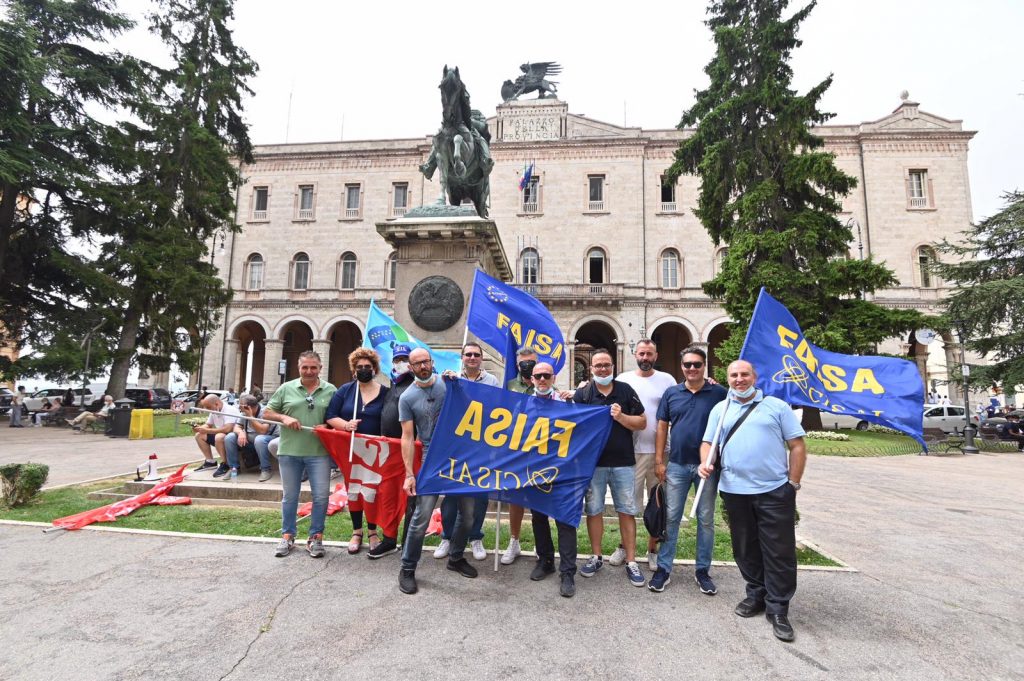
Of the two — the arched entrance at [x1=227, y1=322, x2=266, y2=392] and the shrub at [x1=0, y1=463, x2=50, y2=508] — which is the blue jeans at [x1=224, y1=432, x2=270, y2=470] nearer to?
the shrub at [x1=0, y1=463, x2=50, y2=508]

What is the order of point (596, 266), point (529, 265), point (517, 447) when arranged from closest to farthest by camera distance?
point (517, 447) → point (596, 266) → point (529, 265)

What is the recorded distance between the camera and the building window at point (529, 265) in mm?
32812

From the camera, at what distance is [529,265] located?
33125 millimetres

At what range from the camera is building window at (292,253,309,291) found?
35181 millimetres

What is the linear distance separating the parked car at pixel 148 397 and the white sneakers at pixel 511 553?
2444 centimetres

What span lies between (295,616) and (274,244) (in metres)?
36.4

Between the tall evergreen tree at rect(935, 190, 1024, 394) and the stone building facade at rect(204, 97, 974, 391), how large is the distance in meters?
10.8

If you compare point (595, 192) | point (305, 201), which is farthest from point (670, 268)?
point (305, 201)

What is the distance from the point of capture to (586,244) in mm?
32625

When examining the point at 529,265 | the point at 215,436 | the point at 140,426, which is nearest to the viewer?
the point at 215,436

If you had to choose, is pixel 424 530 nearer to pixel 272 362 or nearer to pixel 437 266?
pixel 437 266

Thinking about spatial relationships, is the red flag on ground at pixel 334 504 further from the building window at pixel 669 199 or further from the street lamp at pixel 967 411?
the building window at pixel 669 199

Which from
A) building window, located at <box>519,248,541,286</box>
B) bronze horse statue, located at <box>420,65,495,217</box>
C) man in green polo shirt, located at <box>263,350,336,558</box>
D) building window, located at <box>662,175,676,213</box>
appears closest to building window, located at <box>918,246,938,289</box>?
building window, located at <box>662,175,676,213</box>

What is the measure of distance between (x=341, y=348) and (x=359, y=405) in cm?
3433
